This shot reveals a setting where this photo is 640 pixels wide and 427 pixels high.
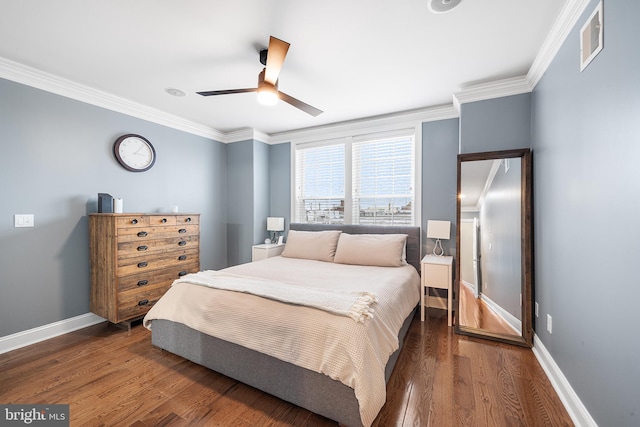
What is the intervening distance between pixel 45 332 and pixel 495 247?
467cm

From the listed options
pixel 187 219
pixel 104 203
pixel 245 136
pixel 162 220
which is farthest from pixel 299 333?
pixel 245 136

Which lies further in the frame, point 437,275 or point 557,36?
point 437,275

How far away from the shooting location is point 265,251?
4.05 m

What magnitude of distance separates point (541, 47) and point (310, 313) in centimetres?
275

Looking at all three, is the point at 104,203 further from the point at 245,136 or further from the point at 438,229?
the point at 438,229

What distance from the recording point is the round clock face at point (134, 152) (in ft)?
10.6

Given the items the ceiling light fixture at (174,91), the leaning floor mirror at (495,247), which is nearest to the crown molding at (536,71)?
the leaning floor mirror at (495,247)

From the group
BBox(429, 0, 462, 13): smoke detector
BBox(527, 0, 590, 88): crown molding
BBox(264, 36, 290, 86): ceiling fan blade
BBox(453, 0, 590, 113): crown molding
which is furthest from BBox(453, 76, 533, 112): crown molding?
BBox(264, 36, 290, 86): ceiling fan blade

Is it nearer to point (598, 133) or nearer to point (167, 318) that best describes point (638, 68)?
point (598, 133)

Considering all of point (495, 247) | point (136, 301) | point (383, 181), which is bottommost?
point (136, 301)

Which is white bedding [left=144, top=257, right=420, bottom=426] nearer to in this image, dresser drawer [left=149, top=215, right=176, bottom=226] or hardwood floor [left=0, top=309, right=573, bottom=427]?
hardwood floor [left=0, top=309, right=573, bottom=427]

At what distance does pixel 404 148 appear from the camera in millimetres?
3709

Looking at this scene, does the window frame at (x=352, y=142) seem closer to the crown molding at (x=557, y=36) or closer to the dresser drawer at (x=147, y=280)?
the crown molding at (x=557, y=36)

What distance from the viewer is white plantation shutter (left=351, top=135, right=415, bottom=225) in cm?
369
